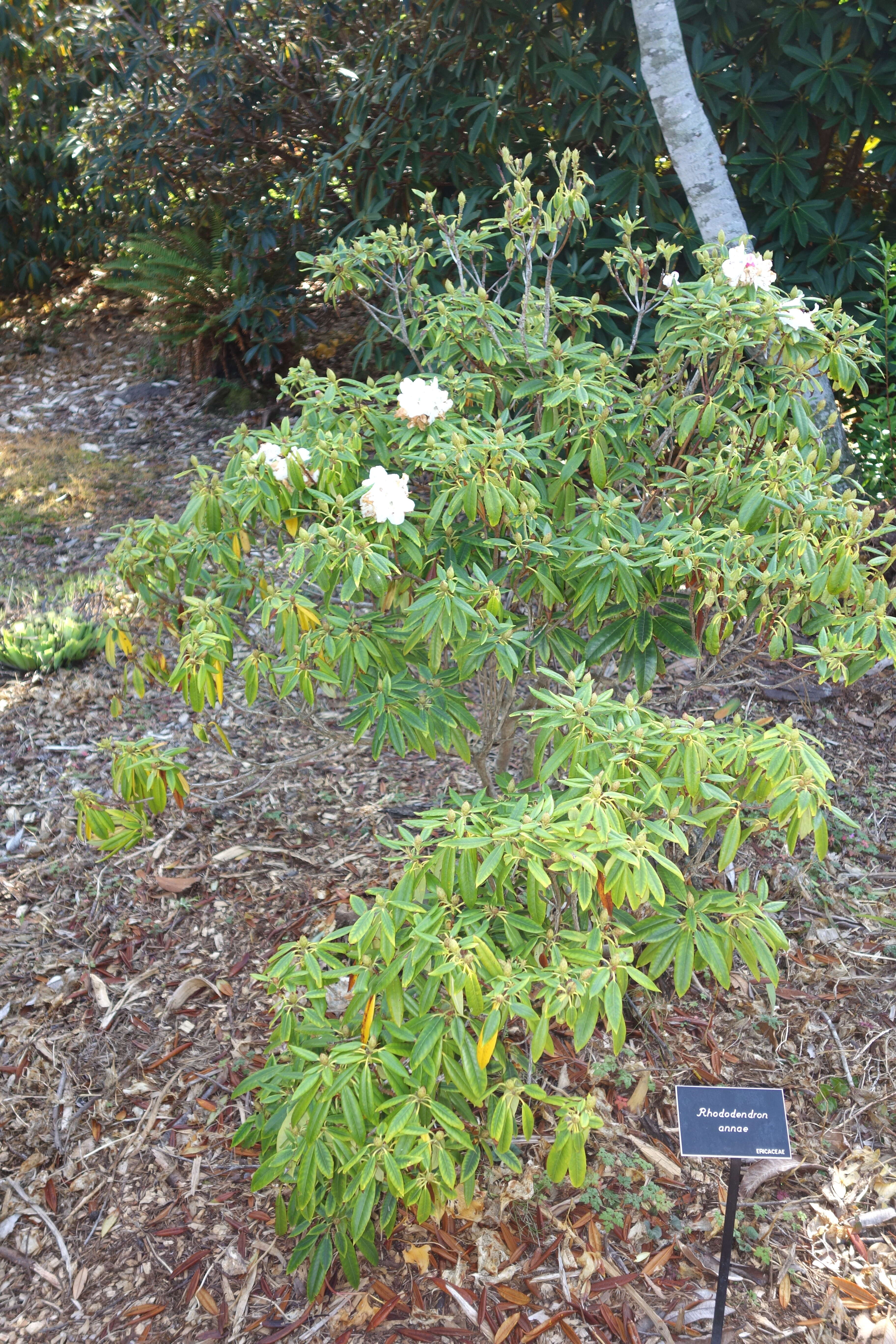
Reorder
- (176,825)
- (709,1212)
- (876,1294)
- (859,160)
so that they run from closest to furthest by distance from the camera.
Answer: (876,1294)
(709,1212)
(176,825)
(859,160)

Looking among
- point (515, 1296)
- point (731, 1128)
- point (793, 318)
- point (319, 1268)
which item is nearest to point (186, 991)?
point (319, 1268)

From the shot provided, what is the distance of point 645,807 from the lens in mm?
1513

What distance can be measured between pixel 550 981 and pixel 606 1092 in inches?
37.5

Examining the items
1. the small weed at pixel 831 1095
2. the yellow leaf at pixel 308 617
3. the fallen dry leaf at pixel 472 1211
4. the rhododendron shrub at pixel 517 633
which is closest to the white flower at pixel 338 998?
the rhododendron shrub at pixel 517 633

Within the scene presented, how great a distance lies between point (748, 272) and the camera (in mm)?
2135

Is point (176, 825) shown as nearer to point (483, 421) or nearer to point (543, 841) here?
point (483, 421)

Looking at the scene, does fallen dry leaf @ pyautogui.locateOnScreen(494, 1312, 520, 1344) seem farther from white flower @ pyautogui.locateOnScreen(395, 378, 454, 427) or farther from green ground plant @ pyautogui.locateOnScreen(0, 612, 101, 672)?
green ground plant @ pyautogui.locateOnScreen(0, 612, 101, 672)

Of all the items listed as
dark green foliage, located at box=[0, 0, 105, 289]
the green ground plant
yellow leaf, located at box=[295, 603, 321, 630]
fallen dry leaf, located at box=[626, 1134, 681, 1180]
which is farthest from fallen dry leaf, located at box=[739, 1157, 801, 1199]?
dark green foliage, located at box=[0, 0, 105, 289]

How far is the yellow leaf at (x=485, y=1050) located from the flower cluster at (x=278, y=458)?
1.15m

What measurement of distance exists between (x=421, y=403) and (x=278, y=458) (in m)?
0.31

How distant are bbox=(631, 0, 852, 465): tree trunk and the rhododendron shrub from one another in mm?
909

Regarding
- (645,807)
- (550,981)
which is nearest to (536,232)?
(645,807)

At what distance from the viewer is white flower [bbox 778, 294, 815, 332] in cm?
207

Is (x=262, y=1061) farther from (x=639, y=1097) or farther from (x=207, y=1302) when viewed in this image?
(x=639, y=1097)
